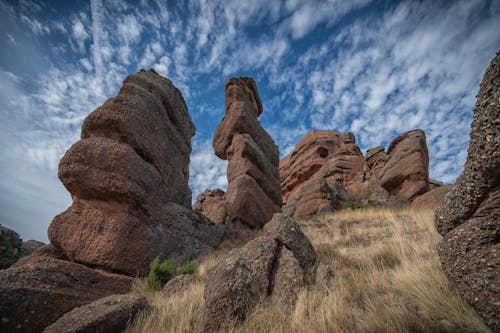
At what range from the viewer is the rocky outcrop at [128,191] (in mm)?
6277

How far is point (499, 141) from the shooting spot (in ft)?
7.32

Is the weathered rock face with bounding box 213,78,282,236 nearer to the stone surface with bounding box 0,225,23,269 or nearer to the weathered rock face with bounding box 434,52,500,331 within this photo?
the weathered rock face with bounding box 434,52,500,331

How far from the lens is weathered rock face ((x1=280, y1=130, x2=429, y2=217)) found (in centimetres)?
1573

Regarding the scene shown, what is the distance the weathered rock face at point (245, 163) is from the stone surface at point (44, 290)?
21.0 ft

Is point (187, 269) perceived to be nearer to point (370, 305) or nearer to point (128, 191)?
point (128, 191)

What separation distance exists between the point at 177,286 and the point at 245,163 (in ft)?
26.2

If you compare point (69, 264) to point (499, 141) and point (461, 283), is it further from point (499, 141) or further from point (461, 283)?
point (499, 141)

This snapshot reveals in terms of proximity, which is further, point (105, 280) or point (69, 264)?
point (105, 280)

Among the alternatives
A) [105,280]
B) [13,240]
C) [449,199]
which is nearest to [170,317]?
[105,280]

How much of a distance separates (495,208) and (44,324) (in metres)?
6.44

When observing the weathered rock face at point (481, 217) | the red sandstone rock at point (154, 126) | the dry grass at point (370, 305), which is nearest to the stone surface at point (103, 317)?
the dry grass at point (370, 305)

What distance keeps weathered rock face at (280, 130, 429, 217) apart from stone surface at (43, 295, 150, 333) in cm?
1479

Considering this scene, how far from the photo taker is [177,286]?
17.7 feet

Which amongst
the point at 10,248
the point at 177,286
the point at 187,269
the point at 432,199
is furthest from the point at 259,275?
the point at 10,248
